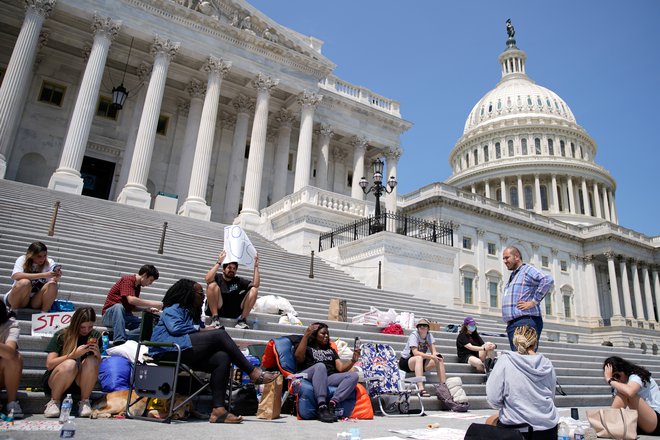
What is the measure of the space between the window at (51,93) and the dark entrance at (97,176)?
387cm

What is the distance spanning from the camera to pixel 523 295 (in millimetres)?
6145

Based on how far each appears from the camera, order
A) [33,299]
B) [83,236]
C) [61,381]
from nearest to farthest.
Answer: [61,381], [33,299], [83,236]

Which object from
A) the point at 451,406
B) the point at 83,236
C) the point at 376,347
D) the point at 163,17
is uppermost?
the point at 163,17

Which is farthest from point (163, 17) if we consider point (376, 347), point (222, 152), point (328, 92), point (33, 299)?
point (376, 347)

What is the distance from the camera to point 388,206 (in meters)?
31.1

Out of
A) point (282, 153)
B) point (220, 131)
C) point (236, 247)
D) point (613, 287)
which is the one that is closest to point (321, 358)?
point (236, 247)

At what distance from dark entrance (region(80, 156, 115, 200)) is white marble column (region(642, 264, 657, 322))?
197 feet

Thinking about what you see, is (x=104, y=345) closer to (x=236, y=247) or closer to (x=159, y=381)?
(x=159, y=381)

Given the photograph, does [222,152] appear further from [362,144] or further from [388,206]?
[388,206]

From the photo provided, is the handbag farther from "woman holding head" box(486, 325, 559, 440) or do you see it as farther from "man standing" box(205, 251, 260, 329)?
"man standing" box(205, 251, 260, 329)

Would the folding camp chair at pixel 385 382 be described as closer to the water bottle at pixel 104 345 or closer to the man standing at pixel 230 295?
the man standing at pixel 230 295

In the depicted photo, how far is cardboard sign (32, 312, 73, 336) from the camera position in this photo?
6.12 meters

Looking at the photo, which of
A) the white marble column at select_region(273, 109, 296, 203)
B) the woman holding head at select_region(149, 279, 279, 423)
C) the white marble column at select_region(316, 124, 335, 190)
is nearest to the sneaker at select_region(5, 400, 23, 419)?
the woman holding head at select_region(149, 279, 279, 423)

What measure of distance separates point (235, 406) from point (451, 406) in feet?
12.0
